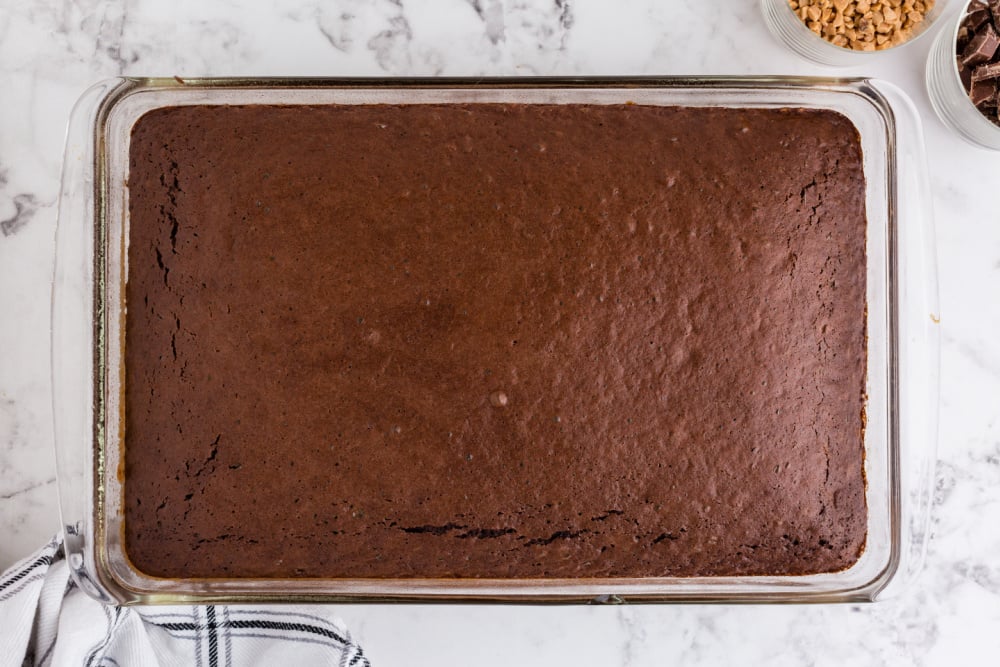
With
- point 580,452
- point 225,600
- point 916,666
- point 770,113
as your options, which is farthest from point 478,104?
point 916,666

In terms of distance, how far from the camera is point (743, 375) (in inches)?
51.8

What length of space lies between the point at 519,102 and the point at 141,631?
125 centimetres

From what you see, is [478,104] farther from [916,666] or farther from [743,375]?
[916,666]

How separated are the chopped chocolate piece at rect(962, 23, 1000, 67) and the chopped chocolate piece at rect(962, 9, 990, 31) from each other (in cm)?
2

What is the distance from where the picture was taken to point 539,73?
1.54 m

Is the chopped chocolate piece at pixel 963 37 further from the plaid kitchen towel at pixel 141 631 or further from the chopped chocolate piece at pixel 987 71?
the plaid kitchen towel at pixel 141 631

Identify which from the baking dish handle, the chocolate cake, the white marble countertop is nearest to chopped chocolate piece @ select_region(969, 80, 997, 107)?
the white marble countertop

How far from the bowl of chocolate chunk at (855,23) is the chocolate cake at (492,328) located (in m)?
0.21

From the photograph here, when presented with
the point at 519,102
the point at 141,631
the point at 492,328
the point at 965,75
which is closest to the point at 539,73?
the point at 519,102

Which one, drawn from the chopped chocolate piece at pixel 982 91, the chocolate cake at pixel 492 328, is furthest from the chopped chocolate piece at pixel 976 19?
the chocolate cake at pixel 492 328

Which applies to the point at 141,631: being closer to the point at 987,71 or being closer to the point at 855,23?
the point at 855,23

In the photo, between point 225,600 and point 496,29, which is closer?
point 225,600

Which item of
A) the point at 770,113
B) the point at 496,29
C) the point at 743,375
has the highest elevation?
Result: the point at 496,29

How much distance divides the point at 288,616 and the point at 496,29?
4.16 ft
